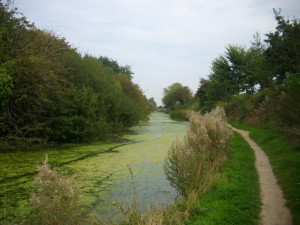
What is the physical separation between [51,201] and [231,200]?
4.29 meters

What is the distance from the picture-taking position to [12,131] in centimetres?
1352

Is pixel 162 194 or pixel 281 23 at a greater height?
pixel 281 23

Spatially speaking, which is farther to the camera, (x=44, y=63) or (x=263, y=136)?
(x=263, y=136)

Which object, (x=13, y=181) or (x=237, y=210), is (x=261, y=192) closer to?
(x=237, y=210)

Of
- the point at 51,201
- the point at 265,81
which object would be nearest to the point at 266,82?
the point at 265,81

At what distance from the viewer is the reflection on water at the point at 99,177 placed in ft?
22.9

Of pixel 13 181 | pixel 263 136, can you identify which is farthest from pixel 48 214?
pixel 263 136

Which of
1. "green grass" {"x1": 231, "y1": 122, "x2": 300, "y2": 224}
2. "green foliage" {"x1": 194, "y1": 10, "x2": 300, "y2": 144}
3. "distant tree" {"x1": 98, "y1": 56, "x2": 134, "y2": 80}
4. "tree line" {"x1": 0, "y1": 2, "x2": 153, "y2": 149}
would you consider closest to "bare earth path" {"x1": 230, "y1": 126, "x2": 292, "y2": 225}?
"green grass" {"x1": 231, "y1": 122, "x2": 300, "y2": 224}

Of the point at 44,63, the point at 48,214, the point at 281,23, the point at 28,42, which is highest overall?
the point at 281,23

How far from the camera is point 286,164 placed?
9.53 metres

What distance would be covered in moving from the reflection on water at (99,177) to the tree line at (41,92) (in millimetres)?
2152

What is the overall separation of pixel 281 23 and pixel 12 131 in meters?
22.7

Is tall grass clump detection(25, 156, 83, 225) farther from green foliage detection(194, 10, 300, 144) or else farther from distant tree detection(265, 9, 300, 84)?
distant tree detection(265, 9, 300, 84)

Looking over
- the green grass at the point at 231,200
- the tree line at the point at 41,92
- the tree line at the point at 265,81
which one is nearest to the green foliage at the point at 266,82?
the tree line at the point at 265,81
